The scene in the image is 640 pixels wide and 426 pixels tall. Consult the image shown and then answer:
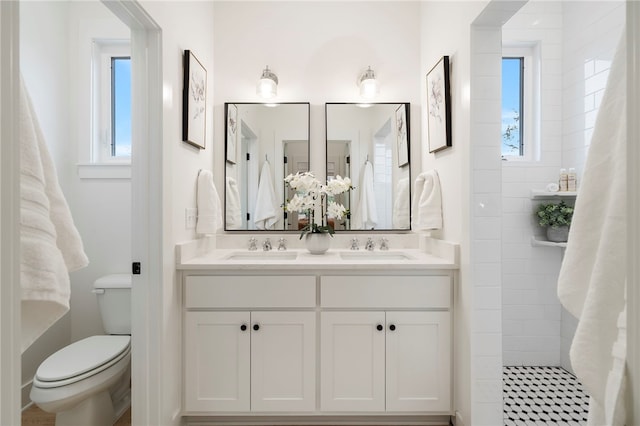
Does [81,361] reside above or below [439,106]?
below

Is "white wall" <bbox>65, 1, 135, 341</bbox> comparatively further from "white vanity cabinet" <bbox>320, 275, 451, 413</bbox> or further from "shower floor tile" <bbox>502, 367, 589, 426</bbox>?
"shower floor tile" <bbox>502, 367, 589, 426</bbox>

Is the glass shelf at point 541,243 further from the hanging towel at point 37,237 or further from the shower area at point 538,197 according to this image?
the hanging towel at point 37,237

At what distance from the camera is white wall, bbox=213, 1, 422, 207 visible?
7.90ft

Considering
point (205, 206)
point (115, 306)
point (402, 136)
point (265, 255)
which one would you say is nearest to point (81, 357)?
point (115, 306)

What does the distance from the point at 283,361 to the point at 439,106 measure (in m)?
1.71

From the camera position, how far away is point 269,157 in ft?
7.90

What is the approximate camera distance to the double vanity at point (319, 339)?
179 centimetres

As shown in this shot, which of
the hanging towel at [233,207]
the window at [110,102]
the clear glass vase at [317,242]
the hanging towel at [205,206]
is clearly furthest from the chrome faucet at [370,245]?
the window at [110,102]

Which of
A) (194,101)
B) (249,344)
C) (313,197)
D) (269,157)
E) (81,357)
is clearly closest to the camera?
(81,357)

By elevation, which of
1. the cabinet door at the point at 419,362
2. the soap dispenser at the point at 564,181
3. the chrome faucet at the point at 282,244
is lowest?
the cabinet door at the point at 419,362

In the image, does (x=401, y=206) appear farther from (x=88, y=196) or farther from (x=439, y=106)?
(x=88, y=196)

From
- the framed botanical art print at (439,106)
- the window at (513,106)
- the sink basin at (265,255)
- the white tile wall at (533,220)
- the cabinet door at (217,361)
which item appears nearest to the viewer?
the cabinet door at (217,361)

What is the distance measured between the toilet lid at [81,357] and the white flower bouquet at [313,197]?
1216 millimetres

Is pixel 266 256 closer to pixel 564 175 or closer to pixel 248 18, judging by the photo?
pixel 248 18
